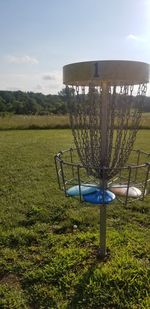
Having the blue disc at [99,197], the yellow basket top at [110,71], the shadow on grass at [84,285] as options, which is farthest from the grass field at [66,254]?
the yellow basket top at [110,71]

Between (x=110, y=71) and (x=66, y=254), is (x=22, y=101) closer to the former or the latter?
(x=66, y=254)

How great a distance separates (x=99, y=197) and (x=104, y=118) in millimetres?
651

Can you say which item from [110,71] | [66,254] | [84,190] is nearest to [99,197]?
[84,190]

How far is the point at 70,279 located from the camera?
2.85 metres

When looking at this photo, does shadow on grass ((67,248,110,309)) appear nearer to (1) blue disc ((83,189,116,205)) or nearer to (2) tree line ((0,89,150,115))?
(1) blue disc ((83,189,116,205))

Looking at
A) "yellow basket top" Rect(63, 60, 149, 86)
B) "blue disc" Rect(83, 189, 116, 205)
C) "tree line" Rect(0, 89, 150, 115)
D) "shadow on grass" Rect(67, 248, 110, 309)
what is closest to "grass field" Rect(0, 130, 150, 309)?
"shadow on grass" Rect(67, 248, 110, 309)

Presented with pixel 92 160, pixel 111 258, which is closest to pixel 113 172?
pixel 92 160

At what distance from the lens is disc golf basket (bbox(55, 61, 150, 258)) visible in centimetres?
218

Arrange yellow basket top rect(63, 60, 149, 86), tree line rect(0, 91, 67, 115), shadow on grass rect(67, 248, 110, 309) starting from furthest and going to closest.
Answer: tree line rect(0, 91, 67, 115) → shadow on grass rect(67, 248, 110, 309) → yellow basket top rect(63, 60, 149, 86)

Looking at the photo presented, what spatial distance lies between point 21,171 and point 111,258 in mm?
4170

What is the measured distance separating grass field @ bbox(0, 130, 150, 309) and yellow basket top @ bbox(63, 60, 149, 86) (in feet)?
5.58

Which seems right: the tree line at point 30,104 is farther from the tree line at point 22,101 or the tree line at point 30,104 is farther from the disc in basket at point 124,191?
the disc in basket at point 124,191

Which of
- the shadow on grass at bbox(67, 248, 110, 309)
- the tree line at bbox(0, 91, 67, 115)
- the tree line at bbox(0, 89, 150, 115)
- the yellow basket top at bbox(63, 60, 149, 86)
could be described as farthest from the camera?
the tree line at bbox(0, 91, 67, 115)

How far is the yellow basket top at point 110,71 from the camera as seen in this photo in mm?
2137
